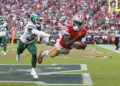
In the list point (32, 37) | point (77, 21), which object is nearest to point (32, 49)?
point (32, 37)

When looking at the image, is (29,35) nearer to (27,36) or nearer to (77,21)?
(27,36)

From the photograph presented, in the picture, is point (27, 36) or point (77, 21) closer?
point (77, 21)

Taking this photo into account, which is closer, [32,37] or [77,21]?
[77,21]

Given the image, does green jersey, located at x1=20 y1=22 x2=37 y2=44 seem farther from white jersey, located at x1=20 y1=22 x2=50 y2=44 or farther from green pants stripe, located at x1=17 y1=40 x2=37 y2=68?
green pants stripe, located at x1=17 y1=40 x2=37 y2=68

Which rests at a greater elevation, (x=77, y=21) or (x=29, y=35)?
(x=77, y=21)

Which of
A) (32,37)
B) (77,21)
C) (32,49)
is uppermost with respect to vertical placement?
(77,21)

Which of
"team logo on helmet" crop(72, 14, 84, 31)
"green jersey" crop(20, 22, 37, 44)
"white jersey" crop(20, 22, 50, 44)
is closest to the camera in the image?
"team logo on helmet" crop(72, 14, 84, 31)

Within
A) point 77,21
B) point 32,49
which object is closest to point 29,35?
point 32,49

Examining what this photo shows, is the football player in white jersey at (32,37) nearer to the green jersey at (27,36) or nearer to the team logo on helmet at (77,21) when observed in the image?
the green jersey at (27,36)

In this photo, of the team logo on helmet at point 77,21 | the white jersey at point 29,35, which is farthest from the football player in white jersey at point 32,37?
the team logo on helmet at point 77,21

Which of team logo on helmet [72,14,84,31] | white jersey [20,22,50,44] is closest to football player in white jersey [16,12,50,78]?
white jersey [20,22,50,44]

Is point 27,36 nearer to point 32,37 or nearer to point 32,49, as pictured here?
point 32,37

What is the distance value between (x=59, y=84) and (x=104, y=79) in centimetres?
128

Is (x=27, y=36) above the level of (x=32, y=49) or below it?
above
